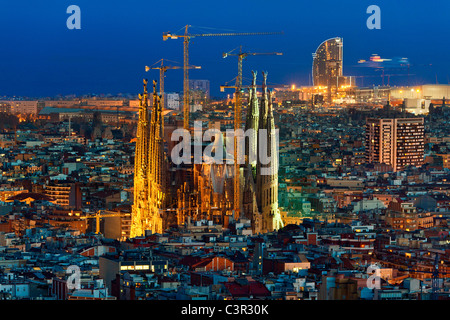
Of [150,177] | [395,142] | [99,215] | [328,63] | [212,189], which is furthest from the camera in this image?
[328,63]

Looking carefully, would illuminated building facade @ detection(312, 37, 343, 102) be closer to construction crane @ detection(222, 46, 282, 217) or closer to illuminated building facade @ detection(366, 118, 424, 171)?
illuminated building facade @ detection(366, 118, 424, 171)

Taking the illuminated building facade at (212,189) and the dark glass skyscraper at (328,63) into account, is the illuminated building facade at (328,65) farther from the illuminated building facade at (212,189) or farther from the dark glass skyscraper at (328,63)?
the illuminated building facade at (212,189)

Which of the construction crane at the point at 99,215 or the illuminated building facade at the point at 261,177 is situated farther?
the construction crane at the point at 99,215

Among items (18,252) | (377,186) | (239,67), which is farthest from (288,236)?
(377,186)

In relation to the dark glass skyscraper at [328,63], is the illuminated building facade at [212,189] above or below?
below

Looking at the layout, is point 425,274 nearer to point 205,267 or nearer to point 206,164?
point 205,267

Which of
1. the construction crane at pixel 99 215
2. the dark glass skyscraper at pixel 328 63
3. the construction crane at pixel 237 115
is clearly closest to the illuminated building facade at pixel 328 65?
the dark glass skyscraper at pixel 328 63

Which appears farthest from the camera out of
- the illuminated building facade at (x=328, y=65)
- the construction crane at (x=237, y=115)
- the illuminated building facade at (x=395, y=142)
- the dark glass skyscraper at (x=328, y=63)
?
the illuminated building facade at (x=328, y=65)

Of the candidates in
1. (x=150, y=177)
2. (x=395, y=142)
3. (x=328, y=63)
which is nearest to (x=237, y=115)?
(x=150, y=177)

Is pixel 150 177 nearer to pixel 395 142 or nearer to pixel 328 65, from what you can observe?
pixel 395 142
